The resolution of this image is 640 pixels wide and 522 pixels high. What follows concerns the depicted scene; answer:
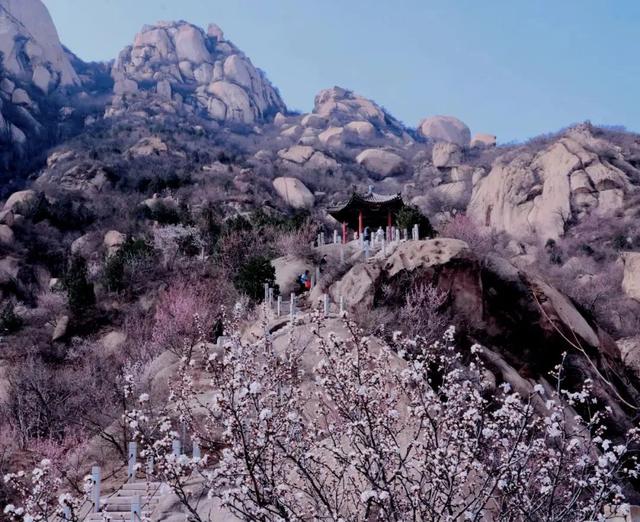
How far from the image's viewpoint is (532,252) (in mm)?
41594

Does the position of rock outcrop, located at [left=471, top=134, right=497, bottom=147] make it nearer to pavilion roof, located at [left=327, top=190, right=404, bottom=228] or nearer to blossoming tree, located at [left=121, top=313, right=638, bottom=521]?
pavilion roof, located at [left=327, top=190, right=404, bottom=228]

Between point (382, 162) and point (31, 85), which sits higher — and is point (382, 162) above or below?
below

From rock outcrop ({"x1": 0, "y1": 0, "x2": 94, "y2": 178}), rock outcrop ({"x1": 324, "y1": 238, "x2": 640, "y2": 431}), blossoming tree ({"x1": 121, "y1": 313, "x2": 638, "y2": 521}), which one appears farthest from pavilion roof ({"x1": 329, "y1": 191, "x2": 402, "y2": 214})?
rock outcrop ({"x1": 0, "y1": 0, "x2": 94, "y2": 178})

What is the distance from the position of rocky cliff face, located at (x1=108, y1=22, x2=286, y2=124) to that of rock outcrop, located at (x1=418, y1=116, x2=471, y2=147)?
2833 centimetres

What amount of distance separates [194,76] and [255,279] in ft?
321

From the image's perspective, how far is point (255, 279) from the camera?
78.0 ft

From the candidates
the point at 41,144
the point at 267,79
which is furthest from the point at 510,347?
the point at 267,79

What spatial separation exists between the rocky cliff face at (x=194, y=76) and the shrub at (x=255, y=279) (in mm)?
78297

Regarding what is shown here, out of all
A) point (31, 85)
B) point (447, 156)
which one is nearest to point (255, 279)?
point (447, 156)

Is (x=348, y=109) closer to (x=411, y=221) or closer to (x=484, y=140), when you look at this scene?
(x=484, y=140)

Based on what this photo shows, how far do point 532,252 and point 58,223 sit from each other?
3706cm

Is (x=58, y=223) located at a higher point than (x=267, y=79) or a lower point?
lower

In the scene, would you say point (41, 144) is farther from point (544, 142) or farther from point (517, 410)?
point (517, 410)

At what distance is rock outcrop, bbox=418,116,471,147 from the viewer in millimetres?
102625
